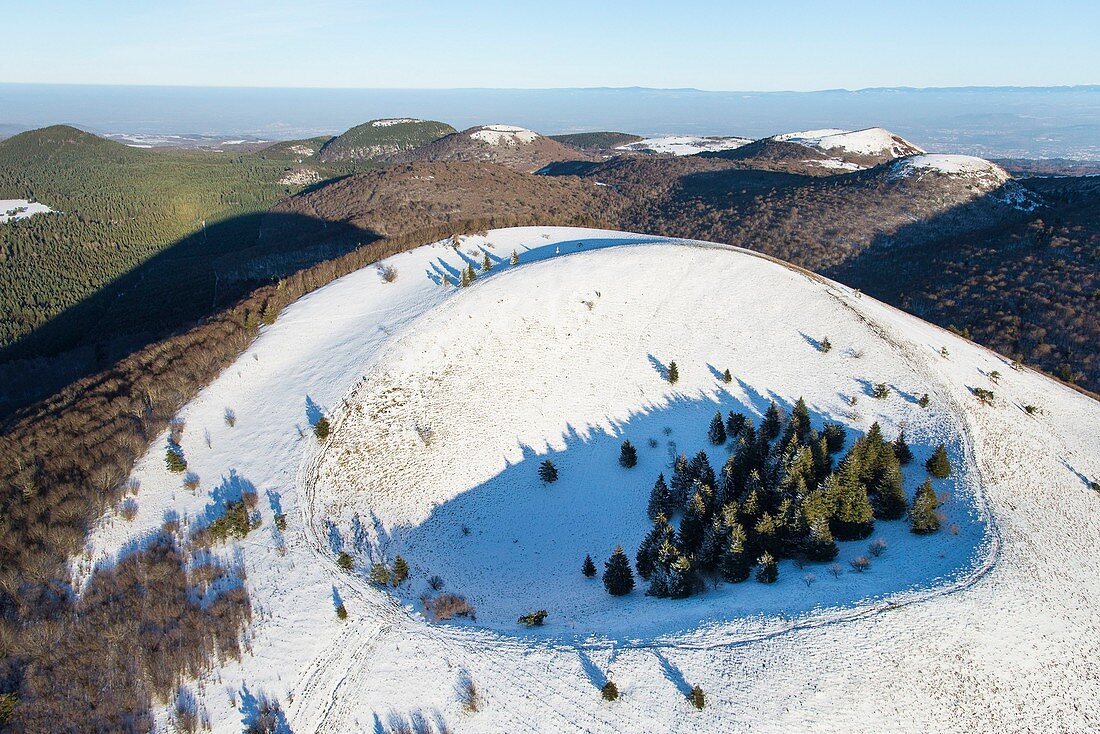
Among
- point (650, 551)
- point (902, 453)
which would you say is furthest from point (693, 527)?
point (902, 453)

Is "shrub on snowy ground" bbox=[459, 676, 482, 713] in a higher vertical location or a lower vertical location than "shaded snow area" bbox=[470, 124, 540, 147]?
lower

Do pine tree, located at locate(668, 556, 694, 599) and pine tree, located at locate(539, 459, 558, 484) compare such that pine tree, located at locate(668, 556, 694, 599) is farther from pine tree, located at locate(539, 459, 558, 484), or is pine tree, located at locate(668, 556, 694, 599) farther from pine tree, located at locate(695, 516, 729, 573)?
pine tree, located at locate(539, 459, 558, 484)

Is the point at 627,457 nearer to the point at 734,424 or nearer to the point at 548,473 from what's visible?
the point at 548,473

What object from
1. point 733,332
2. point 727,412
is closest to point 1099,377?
point 733,332

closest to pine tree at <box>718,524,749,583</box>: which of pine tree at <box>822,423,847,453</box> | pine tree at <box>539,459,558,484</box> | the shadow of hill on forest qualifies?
pine tree at <box>539,459,558,484</box>

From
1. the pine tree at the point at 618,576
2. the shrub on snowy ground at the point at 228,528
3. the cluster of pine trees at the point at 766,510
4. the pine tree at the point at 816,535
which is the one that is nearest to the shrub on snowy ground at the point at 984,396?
the cluster of pine trees at the point at 766,510

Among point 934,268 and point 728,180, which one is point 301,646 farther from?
point 728,180
